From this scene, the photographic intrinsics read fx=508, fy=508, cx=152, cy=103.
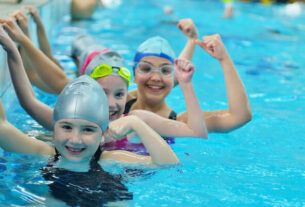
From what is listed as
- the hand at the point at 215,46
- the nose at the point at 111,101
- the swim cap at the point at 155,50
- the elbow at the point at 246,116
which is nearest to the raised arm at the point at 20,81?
the nose at the point at 111,101

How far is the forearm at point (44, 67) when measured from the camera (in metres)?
4.30

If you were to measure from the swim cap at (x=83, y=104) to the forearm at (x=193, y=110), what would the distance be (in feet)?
2.29

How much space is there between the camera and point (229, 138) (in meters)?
5.21

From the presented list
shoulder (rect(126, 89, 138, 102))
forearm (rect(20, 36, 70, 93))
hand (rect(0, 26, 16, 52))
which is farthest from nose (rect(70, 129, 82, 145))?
shoulder (rect(126, 89, 138, 102))

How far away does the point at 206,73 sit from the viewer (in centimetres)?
→ 820

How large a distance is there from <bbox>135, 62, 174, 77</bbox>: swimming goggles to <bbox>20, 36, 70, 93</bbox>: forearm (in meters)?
0.76

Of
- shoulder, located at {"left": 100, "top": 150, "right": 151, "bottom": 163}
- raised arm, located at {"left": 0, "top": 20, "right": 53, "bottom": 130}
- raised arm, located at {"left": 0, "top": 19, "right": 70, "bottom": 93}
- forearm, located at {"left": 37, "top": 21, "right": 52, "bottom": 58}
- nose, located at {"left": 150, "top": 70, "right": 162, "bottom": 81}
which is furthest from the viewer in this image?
forearm, located at {"left": 37, "top": 21, "right": 52, "bottom": 58}

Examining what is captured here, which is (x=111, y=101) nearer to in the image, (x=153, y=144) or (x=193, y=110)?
(x=193, y=110)

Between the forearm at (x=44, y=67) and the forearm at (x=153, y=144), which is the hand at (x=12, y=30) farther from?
the forearm at (x=153, y=144)

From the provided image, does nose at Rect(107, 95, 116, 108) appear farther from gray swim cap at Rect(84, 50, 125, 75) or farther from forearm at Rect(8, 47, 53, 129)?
forearm at Rect(8, 47, 53, 129)

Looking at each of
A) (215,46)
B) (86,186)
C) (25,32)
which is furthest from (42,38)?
(86,186)

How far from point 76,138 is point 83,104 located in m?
0.23

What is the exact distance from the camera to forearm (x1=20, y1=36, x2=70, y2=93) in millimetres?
4297

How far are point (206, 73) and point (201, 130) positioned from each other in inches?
172
